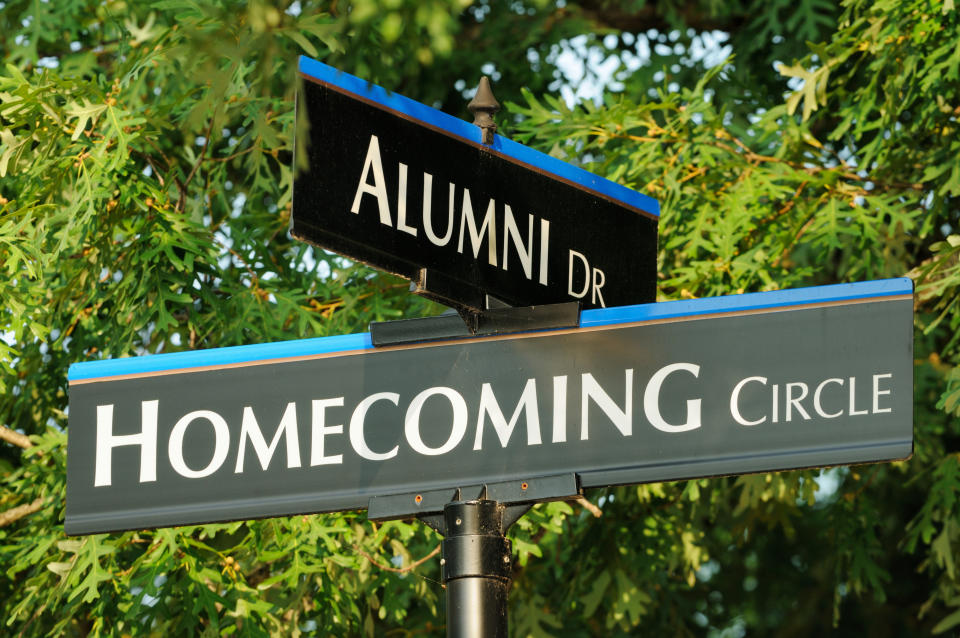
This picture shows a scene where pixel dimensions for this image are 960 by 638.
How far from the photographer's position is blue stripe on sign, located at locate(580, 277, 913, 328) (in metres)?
2.50

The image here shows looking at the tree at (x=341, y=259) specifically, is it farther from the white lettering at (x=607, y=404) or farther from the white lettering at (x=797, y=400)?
the white lettering at (x=797, y=400)

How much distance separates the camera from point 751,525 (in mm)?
6531

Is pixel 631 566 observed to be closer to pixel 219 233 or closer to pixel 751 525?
pixel 751 525

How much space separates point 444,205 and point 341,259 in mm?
3215

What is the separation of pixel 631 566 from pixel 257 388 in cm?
355

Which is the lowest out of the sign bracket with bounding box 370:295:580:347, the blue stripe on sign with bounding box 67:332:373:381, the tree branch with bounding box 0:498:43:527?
the tree branch with bounding box 0:498:43:527

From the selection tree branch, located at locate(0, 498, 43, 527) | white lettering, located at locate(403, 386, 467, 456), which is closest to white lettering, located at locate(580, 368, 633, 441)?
white lettering, located at locate(403, 386, 467, 456)

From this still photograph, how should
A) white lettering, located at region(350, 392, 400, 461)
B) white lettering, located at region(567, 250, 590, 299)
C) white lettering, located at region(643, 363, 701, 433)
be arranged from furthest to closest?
white lettering, located at region(567, 250, 590, 299), white lettering, located at region(350, 392, 400, 461), white lettering, located at region(643, 363, 701, 433)

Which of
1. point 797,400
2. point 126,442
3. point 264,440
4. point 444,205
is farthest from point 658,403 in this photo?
point 126,442

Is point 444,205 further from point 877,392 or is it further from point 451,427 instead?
point 877,392

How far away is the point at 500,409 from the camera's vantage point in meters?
2.61

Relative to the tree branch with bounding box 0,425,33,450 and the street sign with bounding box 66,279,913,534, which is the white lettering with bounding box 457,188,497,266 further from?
the tree branch with bounding box 0,425,33,450

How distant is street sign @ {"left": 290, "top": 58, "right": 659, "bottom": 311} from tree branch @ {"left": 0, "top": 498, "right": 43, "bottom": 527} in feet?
9.92

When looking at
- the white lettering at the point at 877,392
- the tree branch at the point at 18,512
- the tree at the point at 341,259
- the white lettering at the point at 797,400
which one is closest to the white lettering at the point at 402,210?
the white lettering at the point at 797,400
